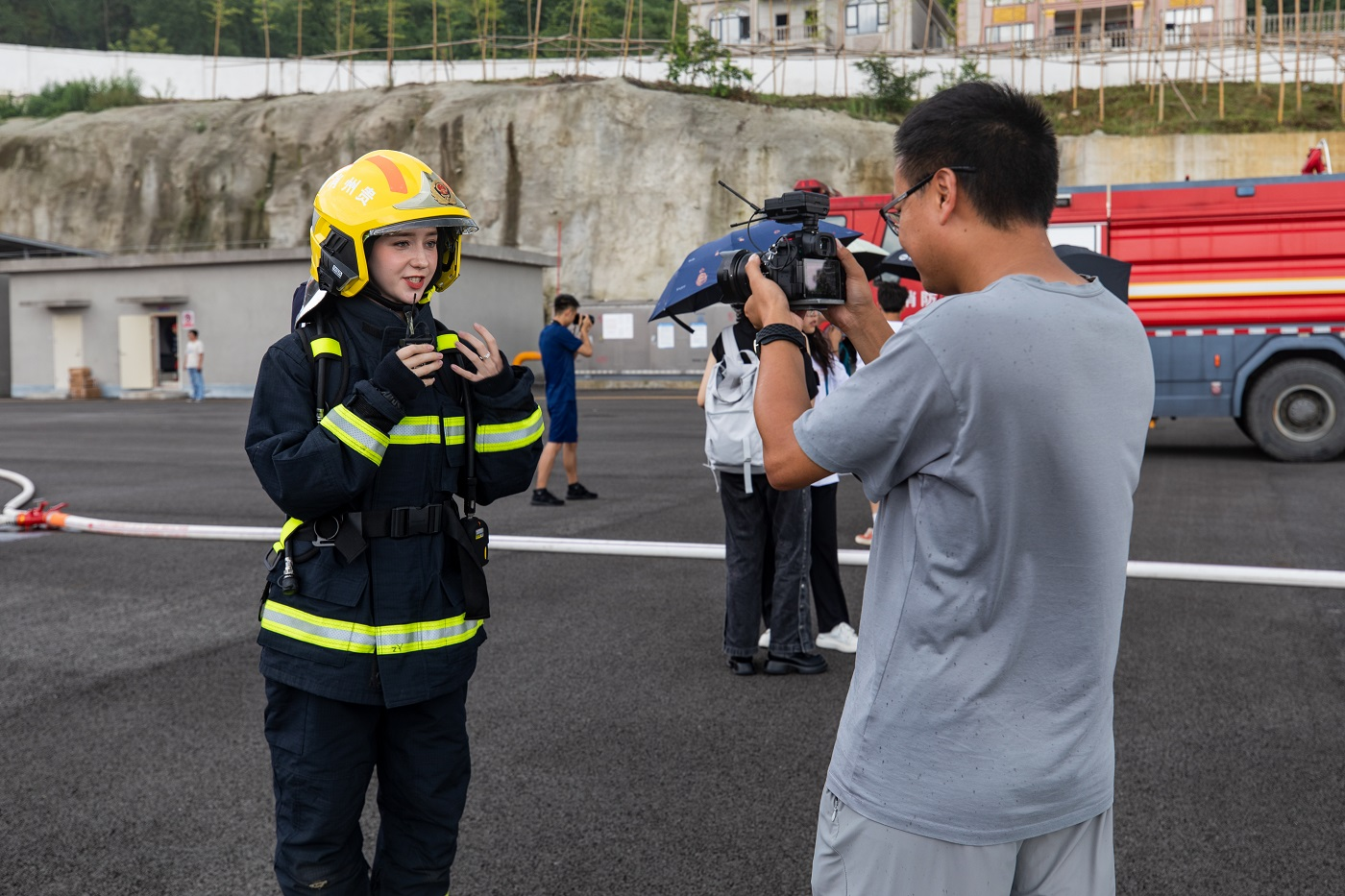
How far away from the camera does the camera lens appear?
6.90 feet

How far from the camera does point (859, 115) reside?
138ft

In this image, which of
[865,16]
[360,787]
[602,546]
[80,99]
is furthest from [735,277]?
[865,16]

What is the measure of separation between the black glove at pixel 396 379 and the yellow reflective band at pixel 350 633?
0.50 metres

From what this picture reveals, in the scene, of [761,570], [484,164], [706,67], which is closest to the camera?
[761,570]

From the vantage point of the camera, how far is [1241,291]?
12.7 metres

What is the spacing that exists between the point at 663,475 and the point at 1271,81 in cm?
4016

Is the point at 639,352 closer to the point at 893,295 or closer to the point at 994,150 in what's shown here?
the point at 893,295

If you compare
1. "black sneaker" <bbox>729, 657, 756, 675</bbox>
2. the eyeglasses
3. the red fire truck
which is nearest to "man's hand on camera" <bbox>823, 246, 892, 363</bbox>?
the eyeglasses

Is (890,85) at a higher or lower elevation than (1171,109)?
higher

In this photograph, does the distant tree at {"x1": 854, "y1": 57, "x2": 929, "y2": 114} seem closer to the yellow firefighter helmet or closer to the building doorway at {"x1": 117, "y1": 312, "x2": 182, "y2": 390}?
the building doorway at {"x1": 117, "y1": 312, "x2": 182, "y2": 390}

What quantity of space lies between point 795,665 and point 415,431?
3176mm

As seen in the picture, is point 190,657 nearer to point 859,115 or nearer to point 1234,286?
point 1234,286

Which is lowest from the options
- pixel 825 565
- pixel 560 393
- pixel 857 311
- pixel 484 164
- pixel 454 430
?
pixel 825 565

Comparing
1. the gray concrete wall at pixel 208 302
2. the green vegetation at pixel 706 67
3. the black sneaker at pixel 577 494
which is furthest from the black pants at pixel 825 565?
the green vegetation at pixel 706 67
